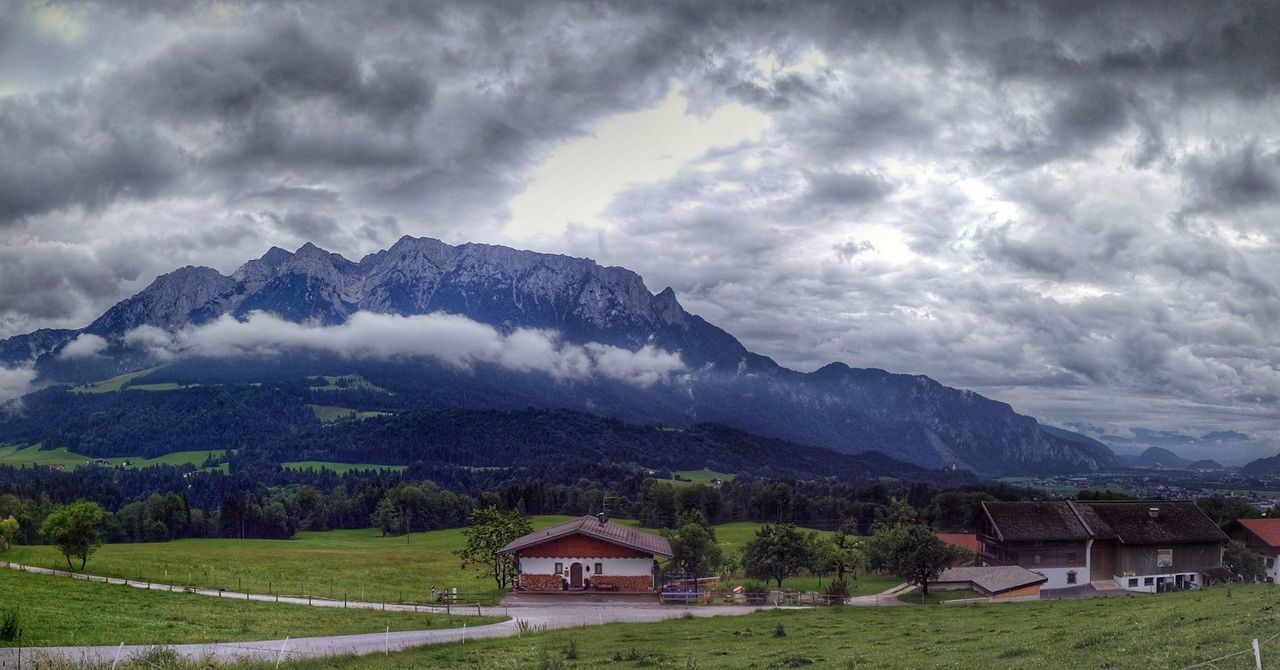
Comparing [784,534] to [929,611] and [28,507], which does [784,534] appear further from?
[28,507]

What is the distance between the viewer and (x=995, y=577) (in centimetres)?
7212

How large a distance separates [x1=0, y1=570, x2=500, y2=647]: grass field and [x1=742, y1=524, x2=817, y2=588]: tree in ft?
104

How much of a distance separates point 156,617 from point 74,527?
32959mm

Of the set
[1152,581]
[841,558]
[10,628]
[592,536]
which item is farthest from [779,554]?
[10,628]

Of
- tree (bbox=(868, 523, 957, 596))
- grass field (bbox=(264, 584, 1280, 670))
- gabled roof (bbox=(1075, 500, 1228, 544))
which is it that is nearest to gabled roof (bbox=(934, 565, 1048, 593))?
tree (bbox=(868, 523, 957, 596))

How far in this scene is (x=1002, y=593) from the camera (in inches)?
2707

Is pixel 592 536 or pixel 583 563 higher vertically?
pixel 592 536

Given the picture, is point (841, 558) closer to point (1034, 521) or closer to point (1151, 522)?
point (1034, 521)

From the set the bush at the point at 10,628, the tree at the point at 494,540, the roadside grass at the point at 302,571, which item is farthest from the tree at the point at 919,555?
the bush at the point at 10,628

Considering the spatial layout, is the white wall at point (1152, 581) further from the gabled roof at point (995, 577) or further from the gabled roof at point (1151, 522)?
the gabled roof at point (995, 577)

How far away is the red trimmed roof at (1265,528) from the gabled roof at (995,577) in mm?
34446

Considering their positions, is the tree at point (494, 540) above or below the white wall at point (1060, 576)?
above

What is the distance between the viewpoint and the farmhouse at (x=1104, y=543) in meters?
81.6

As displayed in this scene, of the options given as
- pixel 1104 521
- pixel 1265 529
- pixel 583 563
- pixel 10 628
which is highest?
pixel 10 628
